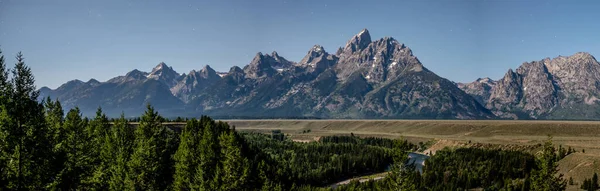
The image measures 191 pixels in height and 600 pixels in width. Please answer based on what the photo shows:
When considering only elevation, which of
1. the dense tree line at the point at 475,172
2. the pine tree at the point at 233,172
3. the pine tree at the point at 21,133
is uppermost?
the pine tree at the point at 21,133

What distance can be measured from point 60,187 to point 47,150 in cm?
889

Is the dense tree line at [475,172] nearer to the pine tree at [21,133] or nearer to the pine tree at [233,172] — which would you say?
the pine tree at [233,172]

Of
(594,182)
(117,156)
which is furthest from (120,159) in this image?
(594,182)

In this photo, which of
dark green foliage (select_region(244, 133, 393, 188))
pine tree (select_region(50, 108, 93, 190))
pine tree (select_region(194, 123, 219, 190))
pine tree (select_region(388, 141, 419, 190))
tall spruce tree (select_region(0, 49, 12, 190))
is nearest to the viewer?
tall spruce tree (select_region(0, 49, 12, 190))

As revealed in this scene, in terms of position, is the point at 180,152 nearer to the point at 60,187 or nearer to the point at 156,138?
the point at 156,138

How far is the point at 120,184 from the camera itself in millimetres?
52469

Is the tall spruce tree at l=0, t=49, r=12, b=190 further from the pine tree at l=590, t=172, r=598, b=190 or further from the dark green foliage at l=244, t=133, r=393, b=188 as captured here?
the pine tree at l=590, t=172, r=598, b=190

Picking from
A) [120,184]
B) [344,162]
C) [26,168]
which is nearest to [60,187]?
[120,184]

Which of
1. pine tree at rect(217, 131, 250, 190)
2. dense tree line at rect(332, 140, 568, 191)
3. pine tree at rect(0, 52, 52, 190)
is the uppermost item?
pine tree at rect(0, 52, 52, 190)

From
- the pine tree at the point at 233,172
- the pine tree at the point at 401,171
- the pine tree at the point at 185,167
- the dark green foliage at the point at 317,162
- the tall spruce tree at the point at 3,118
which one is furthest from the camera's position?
the dark green foliage at the point at 317,162

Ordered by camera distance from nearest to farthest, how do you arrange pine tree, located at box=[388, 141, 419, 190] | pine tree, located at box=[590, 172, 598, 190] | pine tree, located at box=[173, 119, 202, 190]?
1. pine tree, located at box=[388, 141, 419, 190]
2. pine tree, located at box=[173, 119, 202, 190]
3. pine tree, located at box=[590, 172, 598, 190]

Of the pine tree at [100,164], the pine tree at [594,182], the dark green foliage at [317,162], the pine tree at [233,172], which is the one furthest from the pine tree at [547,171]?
the dark green foliage at [317,162]

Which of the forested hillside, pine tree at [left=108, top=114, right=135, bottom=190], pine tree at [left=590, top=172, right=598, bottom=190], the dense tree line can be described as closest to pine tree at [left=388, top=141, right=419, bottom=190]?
the forested hillside

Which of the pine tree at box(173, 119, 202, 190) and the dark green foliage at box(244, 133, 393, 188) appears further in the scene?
the dark green foliage at box(244, 133, 393, 188)
